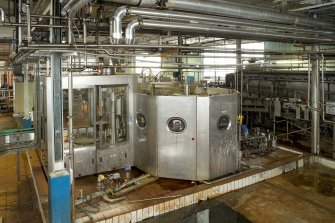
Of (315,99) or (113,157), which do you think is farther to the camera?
(315,99)

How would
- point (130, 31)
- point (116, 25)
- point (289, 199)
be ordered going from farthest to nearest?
1. point (289, 199)
2. point (130, 31)
3. point (116, 25)

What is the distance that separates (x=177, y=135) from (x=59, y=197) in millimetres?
2435

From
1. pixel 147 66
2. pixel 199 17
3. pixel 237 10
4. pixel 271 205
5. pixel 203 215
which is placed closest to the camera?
pixel 199 17

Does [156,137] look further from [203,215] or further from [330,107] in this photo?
[330,107]

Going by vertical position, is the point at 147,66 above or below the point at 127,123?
above

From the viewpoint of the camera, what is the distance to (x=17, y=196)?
5.36 meters

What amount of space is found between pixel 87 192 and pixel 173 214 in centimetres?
151

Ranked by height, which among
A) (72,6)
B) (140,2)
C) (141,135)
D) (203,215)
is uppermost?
(140,2)

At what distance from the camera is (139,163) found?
20.0 ft

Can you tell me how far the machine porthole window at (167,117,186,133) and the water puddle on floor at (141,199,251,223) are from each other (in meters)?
1.38

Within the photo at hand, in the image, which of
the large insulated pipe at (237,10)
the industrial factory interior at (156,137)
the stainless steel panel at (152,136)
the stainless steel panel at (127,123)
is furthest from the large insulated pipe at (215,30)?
the stainless steel panel at (127,123)

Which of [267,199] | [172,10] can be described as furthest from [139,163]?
[172,10]

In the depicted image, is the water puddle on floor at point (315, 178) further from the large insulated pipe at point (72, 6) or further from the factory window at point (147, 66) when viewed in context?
the large insulated pipe at point (72, 6)

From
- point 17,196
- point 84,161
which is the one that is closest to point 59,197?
point 84,161
